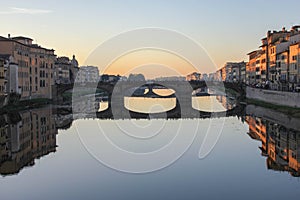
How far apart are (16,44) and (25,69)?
3.28 metres

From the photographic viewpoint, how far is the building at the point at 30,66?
37.0m

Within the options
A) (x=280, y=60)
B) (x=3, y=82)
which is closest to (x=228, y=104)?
(x=280, y=60)

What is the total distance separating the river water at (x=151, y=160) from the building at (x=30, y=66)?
13.8 m

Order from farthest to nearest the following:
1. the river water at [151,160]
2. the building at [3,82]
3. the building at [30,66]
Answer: the building at [30,66], the building at [3,82], the river water at [151,160]

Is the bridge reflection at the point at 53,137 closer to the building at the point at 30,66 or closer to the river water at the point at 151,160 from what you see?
the river water at the point at 151,160

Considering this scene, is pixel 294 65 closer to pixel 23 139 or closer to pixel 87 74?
pixel 23 139

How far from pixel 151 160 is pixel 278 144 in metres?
6.23

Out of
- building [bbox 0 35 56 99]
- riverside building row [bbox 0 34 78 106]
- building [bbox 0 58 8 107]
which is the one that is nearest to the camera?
building [bbox 0 58 8 107]

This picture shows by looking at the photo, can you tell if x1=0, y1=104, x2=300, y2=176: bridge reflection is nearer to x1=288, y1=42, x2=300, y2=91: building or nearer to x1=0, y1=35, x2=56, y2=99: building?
x1=288, y1=42, x2=300, y2=91: building

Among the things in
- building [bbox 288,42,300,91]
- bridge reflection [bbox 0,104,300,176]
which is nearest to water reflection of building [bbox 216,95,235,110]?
building [bbox 288,42,300,91]

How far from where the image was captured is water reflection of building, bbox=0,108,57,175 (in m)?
14.9

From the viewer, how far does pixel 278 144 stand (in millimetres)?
17547

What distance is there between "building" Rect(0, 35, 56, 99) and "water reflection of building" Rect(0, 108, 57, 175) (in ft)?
31.2

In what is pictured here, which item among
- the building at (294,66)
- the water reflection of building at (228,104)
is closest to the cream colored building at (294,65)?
the building at (294,66)
